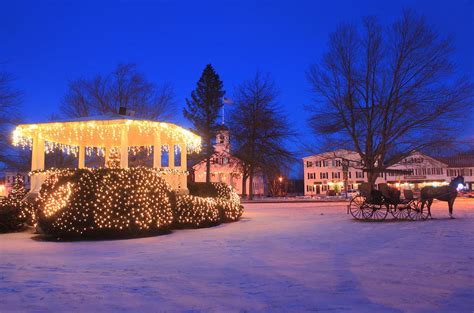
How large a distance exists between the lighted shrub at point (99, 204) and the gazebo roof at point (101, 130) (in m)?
2.42

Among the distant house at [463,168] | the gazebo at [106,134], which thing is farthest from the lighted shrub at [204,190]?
the distant house at [463,168]

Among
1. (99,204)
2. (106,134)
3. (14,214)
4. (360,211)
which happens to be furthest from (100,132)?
(360,211)

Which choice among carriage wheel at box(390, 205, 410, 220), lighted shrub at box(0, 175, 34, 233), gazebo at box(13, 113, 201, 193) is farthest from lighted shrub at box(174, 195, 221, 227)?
carriage wheel at box(390, 205, 410, 220)

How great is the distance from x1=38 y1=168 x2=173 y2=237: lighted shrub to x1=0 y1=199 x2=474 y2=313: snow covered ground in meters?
0.74

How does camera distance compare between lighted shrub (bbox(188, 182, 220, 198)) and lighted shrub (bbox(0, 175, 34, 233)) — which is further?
lighted shrub (bbox(188, 182, 220, 198))

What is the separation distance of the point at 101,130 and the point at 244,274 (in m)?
11.5

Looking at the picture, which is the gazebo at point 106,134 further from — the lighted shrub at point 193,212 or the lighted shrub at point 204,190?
the lighted shrub at point 193,212

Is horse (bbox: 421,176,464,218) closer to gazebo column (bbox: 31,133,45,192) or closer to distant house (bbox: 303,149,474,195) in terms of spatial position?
gazebo column (bbox: 31,133,45,192)

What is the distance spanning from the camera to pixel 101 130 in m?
16.2

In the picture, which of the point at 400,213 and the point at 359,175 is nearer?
the point at 400,213

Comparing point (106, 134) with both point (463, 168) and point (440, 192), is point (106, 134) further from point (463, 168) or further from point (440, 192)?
point (463, 168)

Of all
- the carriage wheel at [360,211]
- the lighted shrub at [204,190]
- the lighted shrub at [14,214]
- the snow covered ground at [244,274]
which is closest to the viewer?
the snow covered ground at [244,274]

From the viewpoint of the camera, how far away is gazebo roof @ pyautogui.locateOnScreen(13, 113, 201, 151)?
46.2ft

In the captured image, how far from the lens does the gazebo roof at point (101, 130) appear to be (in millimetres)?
14094
